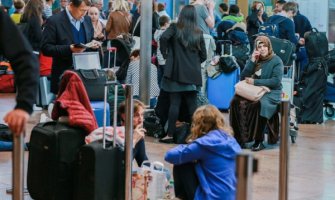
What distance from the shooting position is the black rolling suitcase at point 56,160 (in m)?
6.05

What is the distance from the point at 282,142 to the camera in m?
5.30

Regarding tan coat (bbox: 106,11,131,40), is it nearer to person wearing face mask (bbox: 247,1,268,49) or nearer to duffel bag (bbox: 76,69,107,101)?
person wearing face mask (bbox: 247,1,268,49)

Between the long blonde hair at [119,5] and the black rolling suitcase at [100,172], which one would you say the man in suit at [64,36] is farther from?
the long blonde hair at [119,5]

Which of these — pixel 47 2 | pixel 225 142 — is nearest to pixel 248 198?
pixel 225 142

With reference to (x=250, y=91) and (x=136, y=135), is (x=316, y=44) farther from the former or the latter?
(x=136, y=135)

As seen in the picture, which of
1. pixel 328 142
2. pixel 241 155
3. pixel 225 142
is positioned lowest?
pixel 328 142

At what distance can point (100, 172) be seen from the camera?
19.1 ft

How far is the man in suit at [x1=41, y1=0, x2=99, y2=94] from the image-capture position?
750 centimetres

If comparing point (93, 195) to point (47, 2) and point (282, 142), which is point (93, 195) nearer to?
point (282, 142)

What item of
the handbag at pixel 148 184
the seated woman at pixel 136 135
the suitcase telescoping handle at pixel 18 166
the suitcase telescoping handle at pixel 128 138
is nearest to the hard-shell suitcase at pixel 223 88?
the seated woman at pixel 136 135

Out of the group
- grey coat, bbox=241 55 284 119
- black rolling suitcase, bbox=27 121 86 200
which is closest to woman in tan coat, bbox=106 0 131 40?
grey coat, bbox=241 55 284 119

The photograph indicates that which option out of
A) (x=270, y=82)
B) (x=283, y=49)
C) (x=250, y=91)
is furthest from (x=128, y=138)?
(x=283, y=49)

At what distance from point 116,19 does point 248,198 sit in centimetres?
1009

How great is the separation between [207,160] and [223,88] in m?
7.34
